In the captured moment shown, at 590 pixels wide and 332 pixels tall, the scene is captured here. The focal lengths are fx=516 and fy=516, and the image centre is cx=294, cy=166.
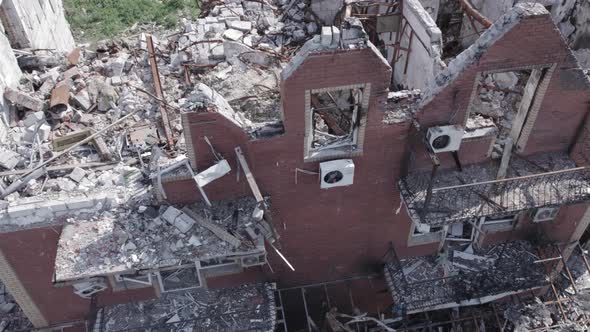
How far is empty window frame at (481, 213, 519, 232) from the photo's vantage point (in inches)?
583

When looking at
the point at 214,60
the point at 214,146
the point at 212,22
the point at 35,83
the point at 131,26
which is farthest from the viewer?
the point at 131,26

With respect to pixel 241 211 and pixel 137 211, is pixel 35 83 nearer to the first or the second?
pixel 137 211

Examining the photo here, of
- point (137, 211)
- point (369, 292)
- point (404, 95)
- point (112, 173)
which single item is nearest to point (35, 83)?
point (112, 173)

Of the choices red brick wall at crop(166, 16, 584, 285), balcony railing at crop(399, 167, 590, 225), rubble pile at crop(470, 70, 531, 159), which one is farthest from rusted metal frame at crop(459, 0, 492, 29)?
balcony railing at crop(399, 167, 590, 225)

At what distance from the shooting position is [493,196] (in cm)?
1257

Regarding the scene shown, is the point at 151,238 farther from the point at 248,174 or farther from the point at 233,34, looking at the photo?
the point at 233,34

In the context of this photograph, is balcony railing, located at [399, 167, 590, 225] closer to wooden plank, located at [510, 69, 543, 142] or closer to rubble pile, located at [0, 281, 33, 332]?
wooden plank, located at [510, 69, 543, 142]

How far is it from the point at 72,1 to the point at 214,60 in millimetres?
10924

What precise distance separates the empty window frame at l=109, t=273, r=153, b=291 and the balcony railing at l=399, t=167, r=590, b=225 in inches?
268

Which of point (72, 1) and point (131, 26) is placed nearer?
point (131, 26)

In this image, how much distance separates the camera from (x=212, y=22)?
1709 centimetres

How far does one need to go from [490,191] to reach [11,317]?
15.2 m

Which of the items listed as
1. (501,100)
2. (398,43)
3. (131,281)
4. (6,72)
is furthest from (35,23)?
(501,100)

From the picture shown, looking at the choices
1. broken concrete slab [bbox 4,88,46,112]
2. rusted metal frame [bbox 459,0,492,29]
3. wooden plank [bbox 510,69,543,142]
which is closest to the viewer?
wooden plank [bbox 510,69,543,142]
